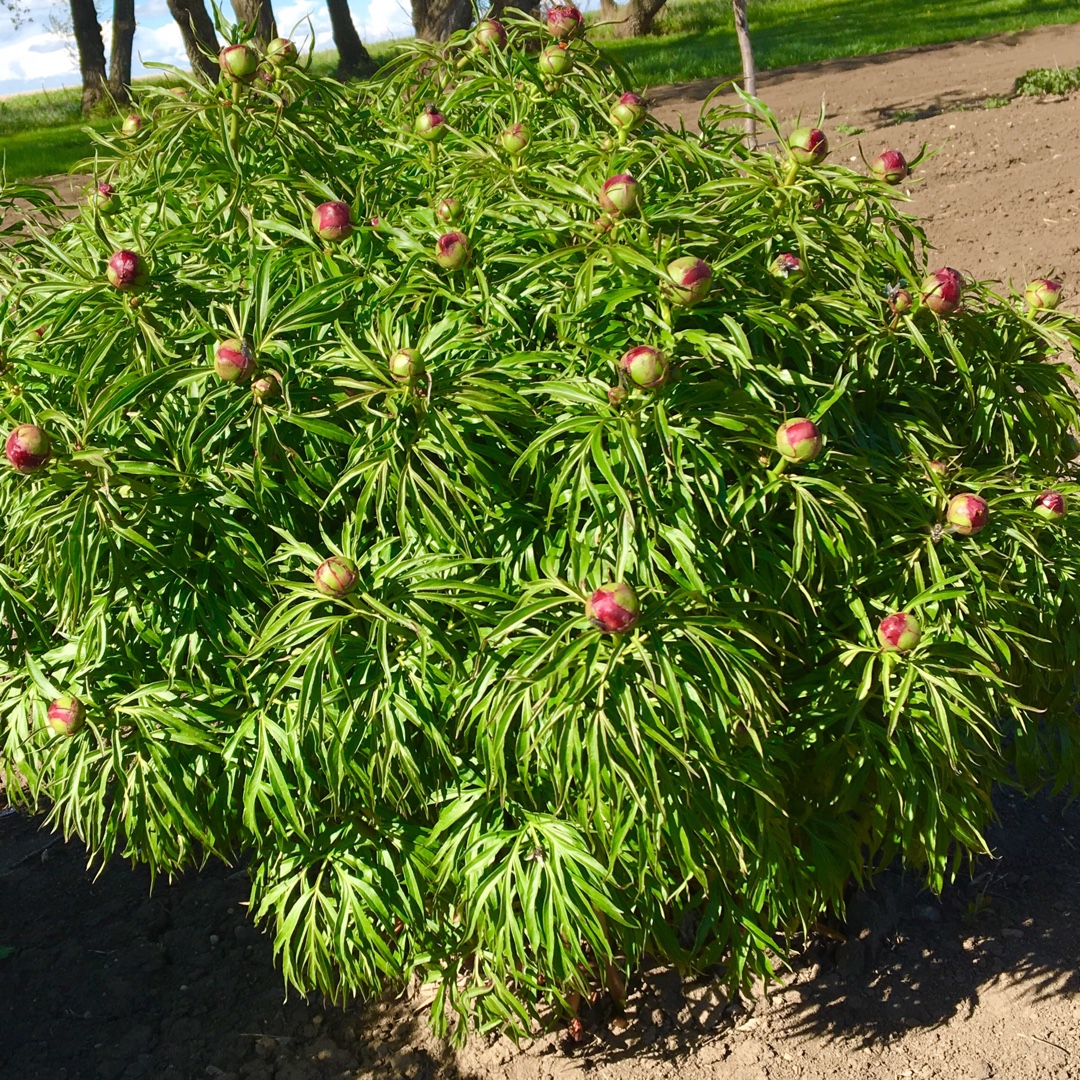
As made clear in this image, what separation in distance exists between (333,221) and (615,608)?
2.93 ft

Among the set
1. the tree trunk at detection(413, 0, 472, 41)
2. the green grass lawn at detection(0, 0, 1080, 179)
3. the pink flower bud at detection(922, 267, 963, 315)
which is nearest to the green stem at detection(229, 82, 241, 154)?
the pink flower bud at detection(922, 267, 963, 315)

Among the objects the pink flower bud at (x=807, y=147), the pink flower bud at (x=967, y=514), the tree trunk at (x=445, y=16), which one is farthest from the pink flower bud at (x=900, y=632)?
the tree trunk at (x=445, y=16)

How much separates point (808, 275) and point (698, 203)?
0.80 feet

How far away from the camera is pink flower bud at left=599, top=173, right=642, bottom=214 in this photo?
1885 millimetres

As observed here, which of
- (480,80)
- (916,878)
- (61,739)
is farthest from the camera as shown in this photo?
(916,878)

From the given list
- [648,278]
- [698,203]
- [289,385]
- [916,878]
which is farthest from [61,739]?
[916,878]

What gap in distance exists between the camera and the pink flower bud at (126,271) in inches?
76.6

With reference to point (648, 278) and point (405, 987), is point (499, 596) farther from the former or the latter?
point (405, 987)

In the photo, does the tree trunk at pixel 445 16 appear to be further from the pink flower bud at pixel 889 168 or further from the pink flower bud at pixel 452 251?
the pink flower bud at pixel 452 251

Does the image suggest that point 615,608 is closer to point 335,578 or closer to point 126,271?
point 335,578

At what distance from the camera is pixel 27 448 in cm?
176

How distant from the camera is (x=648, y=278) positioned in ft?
6.23

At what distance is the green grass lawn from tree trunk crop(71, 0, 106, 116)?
24.4 inches

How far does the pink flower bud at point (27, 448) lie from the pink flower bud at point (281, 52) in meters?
0.95
